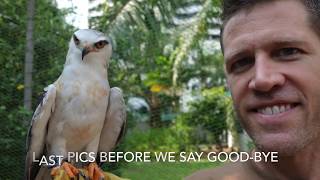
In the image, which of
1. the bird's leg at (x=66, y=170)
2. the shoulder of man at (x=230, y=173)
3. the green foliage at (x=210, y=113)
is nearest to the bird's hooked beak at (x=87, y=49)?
the bird's leg at (x=66, y=170)

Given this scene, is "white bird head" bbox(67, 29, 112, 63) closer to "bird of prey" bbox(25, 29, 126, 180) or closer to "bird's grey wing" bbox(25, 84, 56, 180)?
"bird of prey" bbox(25, 29, 126, 180)

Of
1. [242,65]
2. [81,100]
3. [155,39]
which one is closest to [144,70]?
[155,39]

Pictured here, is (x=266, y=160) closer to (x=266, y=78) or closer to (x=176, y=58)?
(x=266, y=78)

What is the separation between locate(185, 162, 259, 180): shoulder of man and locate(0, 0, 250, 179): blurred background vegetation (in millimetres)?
1373

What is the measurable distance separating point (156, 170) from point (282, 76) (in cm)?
319

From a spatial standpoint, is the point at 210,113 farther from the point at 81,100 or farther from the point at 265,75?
the point at 265,75

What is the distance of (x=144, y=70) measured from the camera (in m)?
5.90

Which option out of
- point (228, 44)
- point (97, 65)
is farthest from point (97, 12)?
point (228, 44)

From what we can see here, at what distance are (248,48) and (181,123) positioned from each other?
6.59 metres

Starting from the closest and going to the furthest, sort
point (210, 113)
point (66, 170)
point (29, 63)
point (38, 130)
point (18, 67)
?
point (66, 170), point (38, 130), point (29, 63), point (18, 67), point (210, 113)

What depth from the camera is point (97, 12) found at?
504cm

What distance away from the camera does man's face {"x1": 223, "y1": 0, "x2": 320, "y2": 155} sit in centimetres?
98

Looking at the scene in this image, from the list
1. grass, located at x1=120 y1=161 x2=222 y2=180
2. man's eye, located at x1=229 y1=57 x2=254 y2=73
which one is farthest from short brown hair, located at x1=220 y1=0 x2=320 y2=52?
grass, located at x1=120 y1=161 x2=222 y2=180

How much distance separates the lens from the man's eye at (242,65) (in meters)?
1.05
